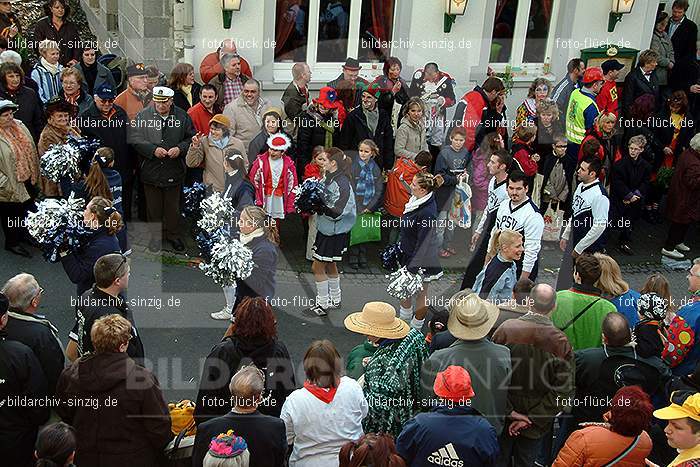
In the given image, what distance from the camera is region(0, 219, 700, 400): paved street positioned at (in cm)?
842

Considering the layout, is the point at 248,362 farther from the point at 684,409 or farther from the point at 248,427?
the point at 684,409

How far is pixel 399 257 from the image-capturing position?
8.82m

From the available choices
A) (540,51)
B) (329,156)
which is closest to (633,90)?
(540,51)

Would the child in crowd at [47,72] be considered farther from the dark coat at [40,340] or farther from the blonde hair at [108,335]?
the blonde hair at [108,335]

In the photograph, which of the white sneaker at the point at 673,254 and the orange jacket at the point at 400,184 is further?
the white sneaker at the point at 673,254

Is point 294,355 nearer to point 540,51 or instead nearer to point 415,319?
point 415,319

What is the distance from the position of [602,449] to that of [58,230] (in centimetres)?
457

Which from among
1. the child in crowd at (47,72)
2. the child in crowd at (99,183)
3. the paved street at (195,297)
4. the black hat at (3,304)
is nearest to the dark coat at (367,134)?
the paved street at (195,297)

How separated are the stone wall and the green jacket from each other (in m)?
7.06

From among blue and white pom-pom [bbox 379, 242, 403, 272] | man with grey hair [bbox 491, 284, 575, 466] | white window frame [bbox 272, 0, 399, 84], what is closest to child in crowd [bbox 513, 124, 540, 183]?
white window frame [bbox 272, 0, 399, 84]

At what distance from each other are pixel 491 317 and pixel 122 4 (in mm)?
10231

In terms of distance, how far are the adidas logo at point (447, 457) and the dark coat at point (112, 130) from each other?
6263mm

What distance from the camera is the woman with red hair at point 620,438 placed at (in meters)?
5.29

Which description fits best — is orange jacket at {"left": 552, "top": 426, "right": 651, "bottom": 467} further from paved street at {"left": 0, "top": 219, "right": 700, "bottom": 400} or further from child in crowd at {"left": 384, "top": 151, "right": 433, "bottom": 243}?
child in crowd at {"left": 384, "top": 151, "right": 433, "bottom": 243}
